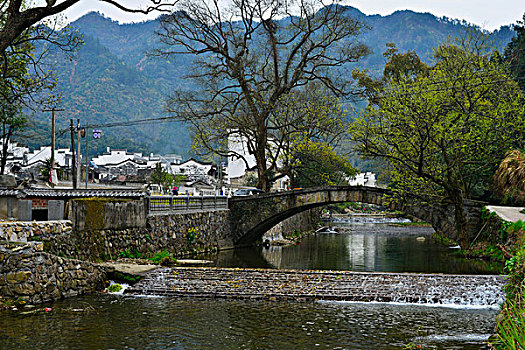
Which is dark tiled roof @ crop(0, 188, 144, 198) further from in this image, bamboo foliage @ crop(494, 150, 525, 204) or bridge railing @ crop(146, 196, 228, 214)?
bamboo foliage @ crop(494, 150, 525, 204)

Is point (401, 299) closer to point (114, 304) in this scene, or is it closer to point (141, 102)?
point (114, 304)

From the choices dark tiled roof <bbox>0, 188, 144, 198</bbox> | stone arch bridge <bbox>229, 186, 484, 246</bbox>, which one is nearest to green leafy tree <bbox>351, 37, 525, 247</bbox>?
stone arch bridge <bbox>229, 186, 484, 246</bbox>

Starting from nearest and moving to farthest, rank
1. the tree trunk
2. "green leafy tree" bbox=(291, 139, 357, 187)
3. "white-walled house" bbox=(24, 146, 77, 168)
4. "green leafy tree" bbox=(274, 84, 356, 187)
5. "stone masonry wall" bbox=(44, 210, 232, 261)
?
"stone masonry wall" bbox=(44, 210, 232, 261) → the tree trunk → "green leafy tree" bbox=(274, 84, 356, 187) → "green leafy tree" bbox=(291, 139, 357, 187) → "white-walled house" bbox=(24, 146, 77, 168)

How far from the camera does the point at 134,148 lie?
127m

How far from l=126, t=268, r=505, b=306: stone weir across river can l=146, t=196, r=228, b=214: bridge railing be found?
596 centimetres

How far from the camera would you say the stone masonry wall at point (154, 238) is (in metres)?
17.8

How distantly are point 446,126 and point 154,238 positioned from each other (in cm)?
1394

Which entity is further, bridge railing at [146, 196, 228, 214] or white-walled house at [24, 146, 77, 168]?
white-walled house at [24, 146, 77, 168]

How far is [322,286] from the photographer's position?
54.6 ft

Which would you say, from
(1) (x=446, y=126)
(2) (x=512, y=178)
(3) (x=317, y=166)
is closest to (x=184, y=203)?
(1) (x=446, y=126)

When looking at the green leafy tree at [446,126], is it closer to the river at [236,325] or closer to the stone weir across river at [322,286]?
the stone weir across river at [322,286]

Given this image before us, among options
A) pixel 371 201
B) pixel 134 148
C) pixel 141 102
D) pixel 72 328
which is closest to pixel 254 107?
pixel 371 201

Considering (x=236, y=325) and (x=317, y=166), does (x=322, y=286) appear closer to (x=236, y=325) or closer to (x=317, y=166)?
(x=236, y=325)

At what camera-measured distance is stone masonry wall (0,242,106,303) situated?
13891 millimetres
